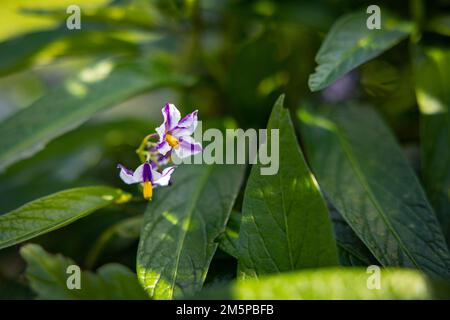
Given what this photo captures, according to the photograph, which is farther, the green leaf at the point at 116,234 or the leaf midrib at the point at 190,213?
the green leaf at the point at 116,234

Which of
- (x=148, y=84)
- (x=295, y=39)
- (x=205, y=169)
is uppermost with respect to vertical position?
(x=295, y=39)

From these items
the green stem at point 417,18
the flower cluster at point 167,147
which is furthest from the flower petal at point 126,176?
the green stem at point 417,18

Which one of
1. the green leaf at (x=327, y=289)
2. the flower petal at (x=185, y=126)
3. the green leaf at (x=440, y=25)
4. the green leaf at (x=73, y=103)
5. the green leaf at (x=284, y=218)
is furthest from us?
the green leaf at (x=440, y=25)

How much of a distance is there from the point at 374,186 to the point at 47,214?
1.32 ft

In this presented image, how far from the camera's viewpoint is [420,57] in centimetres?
93

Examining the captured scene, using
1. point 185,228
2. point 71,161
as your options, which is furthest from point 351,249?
point 71,161

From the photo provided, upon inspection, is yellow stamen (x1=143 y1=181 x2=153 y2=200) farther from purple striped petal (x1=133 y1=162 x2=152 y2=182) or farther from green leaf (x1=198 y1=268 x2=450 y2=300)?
green leaf (x1=198 y1=268 x2=450 y2=300)

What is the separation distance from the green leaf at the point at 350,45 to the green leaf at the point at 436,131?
8 centimetres

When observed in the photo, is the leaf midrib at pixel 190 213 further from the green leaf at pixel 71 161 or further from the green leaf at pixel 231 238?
the green leaf at pixel 71 161

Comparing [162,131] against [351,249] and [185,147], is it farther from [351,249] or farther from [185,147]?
[351,249]

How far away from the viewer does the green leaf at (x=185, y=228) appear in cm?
64
